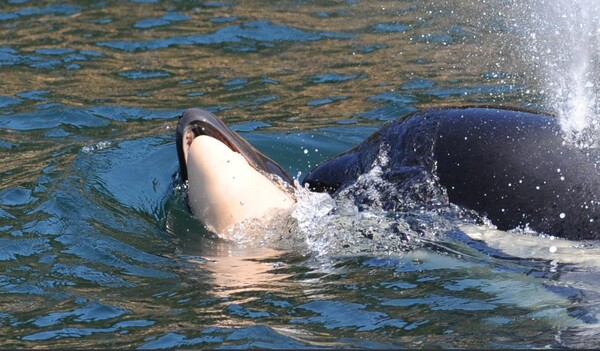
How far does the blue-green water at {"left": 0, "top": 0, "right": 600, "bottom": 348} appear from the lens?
17.4 ft

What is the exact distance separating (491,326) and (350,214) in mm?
1609

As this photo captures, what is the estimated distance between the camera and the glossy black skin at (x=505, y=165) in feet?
19.5

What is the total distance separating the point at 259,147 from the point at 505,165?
2.88 m

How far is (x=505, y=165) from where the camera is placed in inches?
242

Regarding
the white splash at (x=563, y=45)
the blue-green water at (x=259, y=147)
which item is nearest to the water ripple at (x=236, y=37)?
the blue-green water at (x=259, y=147)

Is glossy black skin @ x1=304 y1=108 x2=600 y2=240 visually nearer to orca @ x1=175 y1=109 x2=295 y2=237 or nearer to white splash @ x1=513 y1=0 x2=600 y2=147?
orca @ x1=175 y1=109 x2=295 y2=237

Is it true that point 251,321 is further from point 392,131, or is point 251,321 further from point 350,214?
point 392,131

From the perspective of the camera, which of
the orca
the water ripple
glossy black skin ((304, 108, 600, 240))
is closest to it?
→ glossy black skin ((304, 108, 600, 240))

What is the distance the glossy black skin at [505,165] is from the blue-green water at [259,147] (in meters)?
0.23

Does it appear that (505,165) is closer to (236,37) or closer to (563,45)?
(563,45)

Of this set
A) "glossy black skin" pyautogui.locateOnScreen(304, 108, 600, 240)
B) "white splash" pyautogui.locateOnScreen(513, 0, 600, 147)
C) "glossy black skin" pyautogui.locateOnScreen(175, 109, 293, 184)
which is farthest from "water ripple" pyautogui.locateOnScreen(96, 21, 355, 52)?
"glossy black skin" pyautogui.locateOnScreen(304, 108, 600, 240)

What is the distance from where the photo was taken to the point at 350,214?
6.55m

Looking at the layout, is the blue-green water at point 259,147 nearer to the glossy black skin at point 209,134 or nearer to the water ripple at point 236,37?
the water ripple at point 236,37

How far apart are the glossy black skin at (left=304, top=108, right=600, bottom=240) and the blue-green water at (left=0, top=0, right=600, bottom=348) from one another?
0.76ft
